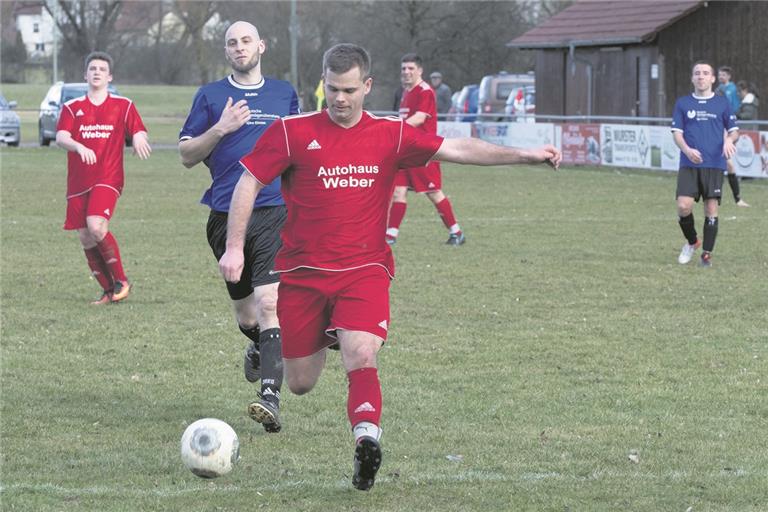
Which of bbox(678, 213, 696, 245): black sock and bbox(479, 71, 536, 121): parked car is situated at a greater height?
bbox(479, 71, 536, 121): parked car

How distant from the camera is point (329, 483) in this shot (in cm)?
584

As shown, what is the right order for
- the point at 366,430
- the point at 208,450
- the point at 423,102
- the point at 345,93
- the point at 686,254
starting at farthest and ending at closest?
the point at 423,102 → the point at 686,254 → the point at 345,93 → the point at 208,450 → the point at 366,430

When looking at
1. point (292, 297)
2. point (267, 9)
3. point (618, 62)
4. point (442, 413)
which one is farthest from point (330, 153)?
point (267, 9)

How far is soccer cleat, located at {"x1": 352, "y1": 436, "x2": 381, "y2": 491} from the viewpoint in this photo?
17.6 feet

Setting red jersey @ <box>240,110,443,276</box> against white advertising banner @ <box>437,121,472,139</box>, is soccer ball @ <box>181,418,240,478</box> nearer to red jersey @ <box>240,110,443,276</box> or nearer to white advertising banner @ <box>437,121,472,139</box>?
red jersey @ <box>240,110,443,276</box>

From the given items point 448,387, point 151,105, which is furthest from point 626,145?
point 151,105

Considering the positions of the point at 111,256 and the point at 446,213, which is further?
the point at 446,213

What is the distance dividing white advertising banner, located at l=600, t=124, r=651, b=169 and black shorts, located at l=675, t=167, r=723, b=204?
14031 millimetres

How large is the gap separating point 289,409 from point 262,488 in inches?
66.2

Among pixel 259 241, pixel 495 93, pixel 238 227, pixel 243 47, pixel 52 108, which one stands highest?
pixel 495 93

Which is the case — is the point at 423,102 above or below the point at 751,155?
above

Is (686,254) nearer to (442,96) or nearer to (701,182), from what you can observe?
(701,182)

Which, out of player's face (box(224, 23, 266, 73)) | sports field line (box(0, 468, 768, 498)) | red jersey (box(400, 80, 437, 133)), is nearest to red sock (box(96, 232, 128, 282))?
player's face (box(224, 23, 266, 73))

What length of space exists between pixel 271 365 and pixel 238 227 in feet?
4.60
